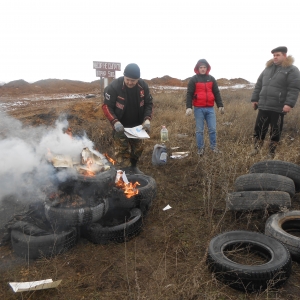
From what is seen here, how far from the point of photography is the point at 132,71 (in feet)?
14.6

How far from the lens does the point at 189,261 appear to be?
3.09 m

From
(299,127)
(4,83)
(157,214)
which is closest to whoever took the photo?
(157,214)

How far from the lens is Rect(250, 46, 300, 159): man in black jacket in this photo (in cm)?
537

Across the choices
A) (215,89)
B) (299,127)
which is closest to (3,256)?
(215,89)

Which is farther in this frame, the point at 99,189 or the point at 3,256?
the point at 99,189

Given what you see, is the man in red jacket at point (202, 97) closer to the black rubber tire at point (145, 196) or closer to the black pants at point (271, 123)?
the black pants at point (271, 123)

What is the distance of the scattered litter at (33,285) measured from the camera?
2.54 meters

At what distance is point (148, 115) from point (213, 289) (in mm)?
3187

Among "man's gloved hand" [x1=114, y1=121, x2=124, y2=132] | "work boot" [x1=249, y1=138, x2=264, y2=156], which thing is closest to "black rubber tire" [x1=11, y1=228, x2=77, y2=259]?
"man's gloved hand" [x1=114, y1=121, x2=124, y2=132]

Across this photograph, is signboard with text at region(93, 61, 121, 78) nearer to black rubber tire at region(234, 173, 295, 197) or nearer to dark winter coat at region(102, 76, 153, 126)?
dark winter coat at region(102, 76, 153, 126)

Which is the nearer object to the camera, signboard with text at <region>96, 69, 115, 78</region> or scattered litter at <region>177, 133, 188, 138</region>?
scattered litter at <region>177, 133, 188, 138</region>

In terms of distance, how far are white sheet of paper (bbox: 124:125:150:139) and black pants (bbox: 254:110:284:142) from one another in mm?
2697

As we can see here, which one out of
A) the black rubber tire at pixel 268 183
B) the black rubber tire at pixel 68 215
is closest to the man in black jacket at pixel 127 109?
the black rubber tire at pixel 68 215

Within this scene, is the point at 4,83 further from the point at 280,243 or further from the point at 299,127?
the point at 280,243
